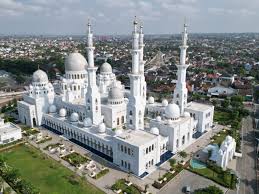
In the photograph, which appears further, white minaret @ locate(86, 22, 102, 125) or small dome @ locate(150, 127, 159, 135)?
white minaret @ locate(86, 22, 102, 125)

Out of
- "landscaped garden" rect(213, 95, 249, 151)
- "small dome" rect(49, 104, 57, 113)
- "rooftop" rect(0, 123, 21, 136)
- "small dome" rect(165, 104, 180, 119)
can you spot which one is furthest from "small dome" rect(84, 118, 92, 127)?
"landscaped garden" rect(213, 95, 249, 151)

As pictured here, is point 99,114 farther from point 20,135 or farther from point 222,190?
point 222,190

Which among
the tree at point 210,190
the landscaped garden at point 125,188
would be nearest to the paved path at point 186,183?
the tree at point 210,190

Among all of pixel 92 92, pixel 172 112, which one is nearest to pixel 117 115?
pixel 92 92

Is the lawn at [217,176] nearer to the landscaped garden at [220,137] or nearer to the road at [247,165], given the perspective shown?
the road at [247,165]

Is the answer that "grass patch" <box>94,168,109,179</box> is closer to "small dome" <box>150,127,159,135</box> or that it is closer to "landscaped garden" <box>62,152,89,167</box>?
"landscaped garden" <box>62,152,89,167</box>

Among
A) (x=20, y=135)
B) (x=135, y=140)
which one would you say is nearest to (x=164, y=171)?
(x=135, y=140)
